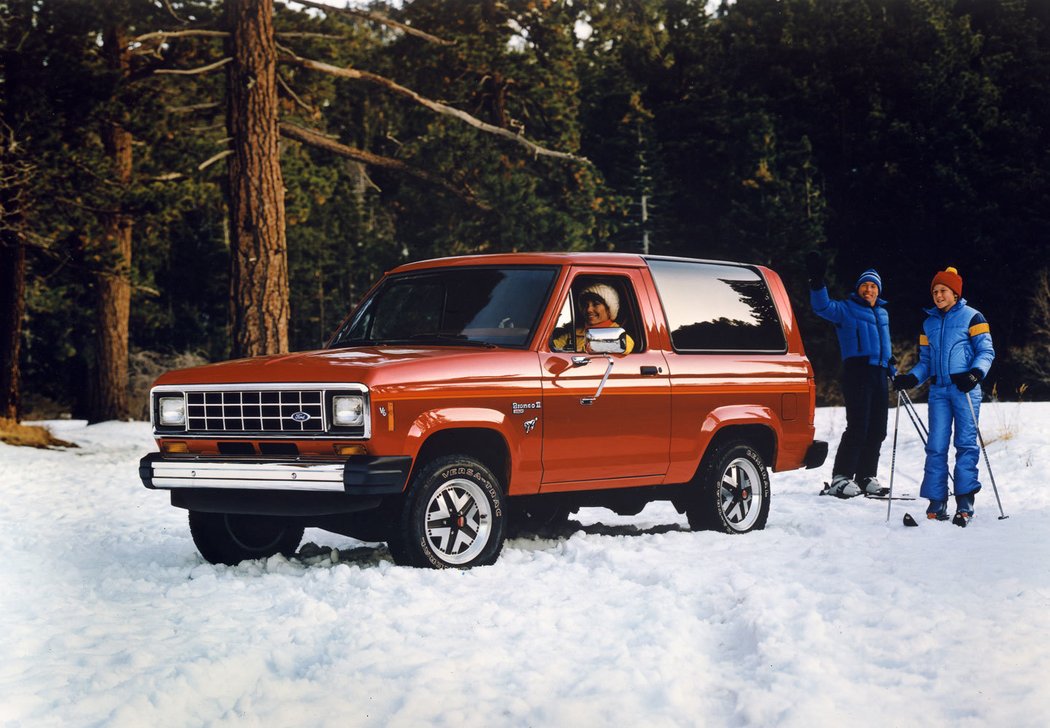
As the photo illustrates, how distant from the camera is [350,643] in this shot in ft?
21.6

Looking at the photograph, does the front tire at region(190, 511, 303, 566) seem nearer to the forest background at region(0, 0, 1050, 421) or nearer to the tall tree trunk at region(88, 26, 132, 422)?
the forest background at region(0, 0, 1050, 421)

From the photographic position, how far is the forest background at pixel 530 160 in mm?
28609

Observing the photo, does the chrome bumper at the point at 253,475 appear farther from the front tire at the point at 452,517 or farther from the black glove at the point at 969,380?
the black glove at the point at 969,380

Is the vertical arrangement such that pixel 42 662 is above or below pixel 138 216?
below

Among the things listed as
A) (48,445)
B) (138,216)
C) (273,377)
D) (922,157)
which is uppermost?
(922,157)

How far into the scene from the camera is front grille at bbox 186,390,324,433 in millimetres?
8266

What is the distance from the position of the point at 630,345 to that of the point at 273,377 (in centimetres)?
265

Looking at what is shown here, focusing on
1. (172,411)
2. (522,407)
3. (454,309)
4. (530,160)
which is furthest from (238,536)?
(530,160)

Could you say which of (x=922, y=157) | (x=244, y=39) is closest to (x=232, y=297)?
(x=244, y=39)

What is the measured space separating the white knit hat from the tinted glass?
0.50 meters

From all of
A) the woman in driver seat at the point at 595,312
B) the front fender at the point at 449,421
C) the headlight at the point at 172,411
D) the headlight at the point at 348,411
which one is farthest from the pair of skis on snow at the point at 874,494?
the headlight at the point at 172,411

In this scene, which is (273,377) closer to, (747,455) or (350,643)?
(350,643)

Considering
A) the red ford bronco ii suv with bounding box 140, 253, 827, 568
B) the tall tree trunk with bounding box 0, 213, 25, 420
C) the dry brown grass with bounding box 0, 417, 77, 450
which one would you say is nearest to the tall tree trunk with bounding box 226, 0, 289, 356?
the dry brown grass with bounding box 0, 417, 77, 450

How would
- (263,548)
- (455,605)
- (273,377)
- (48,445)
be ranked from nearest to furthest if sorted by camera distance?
(455,605), (273,377), (263,548), (48,445)
